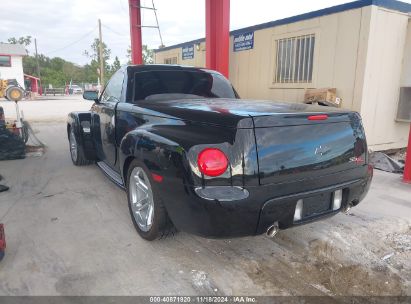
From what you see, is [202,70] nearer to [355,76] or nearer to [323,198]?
[323,198]

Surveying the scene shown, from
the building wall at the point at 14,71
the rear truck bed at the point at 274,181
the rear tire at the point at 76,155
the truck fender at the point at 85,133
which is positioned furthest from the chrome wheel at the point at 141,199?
the building wall at the point at 14,71

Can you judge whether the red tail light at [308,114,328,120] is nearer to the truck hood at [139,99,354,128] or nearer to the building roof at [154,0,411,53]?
the truck hood at [139,99,354,128]

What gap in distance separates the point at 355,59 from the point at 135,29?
25.8 ft

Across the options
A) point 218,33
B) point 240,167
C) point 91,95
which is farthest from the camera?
point 218,33

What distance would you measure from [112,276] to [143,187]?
2.63ft

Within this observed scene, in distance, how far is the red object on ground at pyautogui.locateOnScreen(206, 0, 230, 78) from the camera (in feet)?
23.7

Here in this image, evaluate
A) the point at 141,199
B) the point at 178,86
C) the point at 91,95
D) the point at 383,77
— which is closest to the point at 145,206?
the point at 141,199

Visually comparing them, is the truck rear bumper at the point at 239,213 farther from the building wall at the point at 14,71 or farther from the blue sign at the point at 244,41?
the building wall at the point at 14,71

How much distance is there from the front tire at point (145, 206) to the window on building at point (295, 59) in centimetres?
549

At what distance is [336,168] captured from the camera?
263cm

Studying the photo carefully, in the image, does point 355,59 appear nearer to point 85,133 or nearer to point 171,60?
point 85,133

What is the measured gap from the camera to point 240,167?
227cm

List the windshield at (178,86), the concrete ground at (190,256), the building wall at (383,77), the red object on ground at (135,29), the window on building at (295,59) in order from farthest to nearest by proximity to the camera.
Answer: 1. the red object on ground at (135,29)
2. the window on building at (295,59)
3. the building wall at (383,77)
4. the windshield at (178,86)
5. the concrete ground at (190,256)

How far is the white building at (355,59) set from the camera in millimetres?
6379
